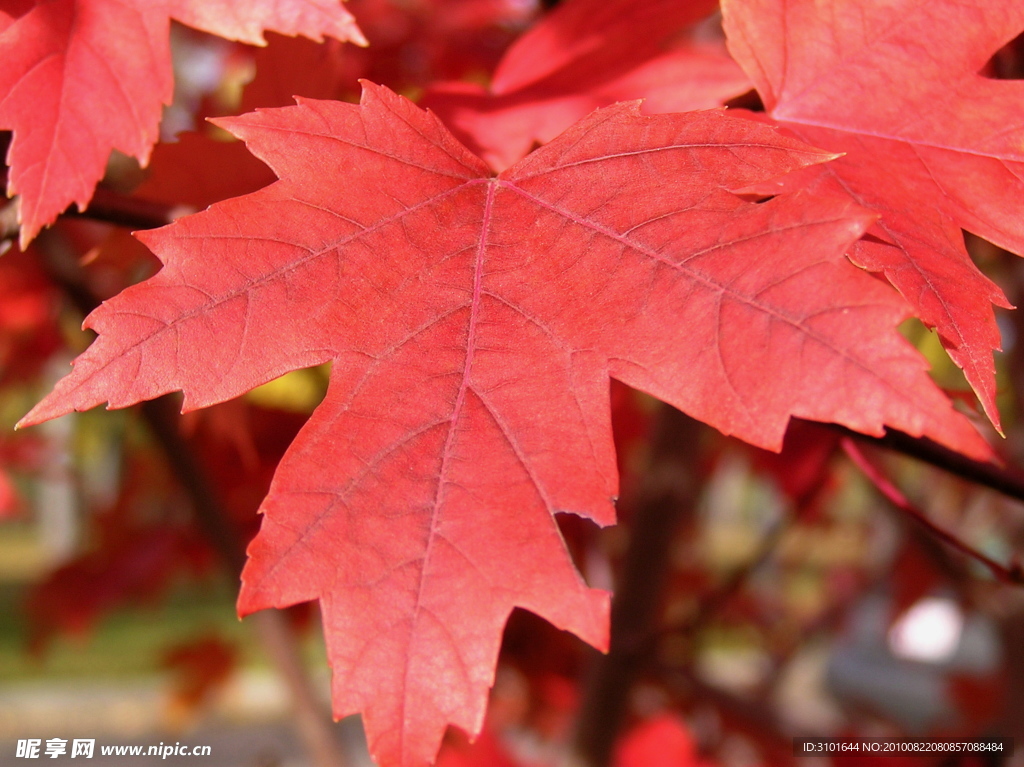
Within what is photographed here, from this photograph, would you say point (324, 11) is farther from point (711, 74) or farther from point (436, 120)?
point (711, 74)

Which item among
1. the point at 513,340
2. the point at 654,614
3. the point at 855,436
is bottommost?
the point at 654,614

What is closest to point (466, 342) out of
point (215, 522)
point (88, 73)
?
point (88, 73)

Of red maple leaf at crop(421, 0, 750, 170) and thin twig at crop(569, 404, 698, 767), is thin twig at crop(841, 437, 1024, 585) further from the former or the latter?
thin twig at crop(569, 404, 698, 767)

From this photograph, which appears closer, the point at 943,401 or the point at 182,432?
the point at 943,401

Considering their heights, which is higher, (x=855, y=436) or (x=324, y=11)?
A: (x=324, y=11)

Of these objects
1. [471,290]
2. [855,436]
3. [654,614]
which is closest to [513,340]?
[471,290]

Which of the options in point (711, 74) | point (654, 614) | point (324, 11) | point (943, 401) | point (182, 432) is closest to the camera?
point (943, 401)
